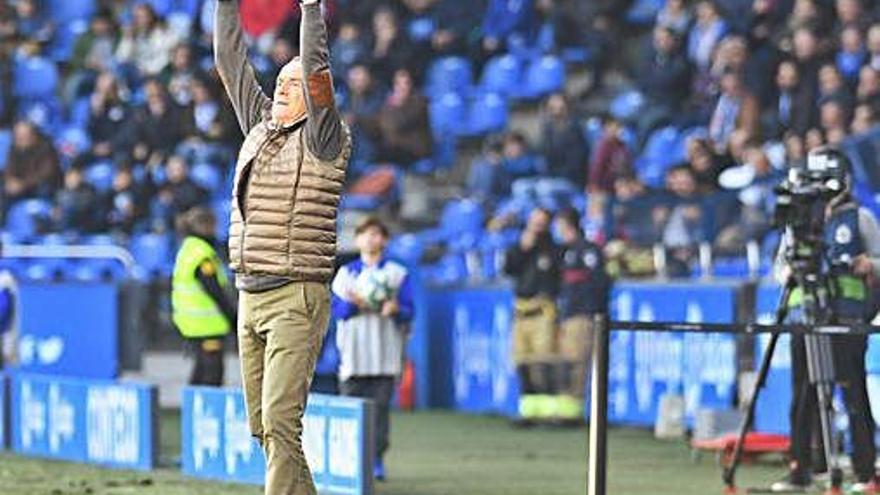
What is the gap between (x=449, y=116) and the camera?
29.6 metres

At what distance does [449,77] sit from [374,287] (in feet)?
42.5

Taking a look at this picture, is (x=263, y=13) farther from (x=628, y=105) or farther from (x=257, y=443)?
(x=257, y=443)

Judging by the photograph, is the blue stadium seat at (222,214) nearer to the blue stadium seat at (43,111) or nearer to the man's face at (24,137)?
the man's face at (24,137)

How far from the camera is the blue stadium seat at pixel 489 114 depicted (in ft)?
Answer: 96.5

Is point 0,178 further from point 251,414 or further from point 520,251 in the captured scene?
point 251,414

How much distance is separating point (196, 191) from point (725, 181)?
7.72 m

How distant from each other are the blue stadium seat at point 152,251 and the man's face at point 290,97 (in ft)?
54.5

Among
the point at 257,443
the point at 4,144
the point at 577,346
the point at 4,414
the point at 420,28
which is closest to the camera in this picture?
the point at 257,443

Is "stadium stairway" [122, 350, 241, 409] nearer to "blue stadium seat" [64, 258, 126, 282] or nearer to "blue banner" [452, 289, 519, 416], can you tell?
"blue banner" [452, 289, 519, 416]

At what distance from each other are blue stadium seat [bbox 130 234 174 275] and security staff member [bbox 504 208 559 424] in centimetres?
546

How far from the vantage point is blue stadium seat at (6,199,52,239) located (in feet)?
95.9

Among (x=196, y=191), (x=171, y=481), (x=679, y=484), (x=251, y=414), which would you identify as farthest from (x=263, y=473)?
(x=196, y=191)

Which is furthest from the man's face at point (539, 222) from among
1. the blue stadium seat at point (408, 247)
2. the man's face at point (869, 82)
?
the man's face at point (869, 82)

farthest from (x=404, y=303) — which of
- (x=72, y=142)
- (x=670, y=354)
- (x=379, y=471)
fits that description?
(x=72, y=142)
